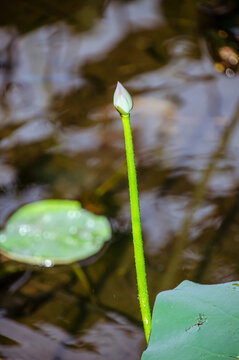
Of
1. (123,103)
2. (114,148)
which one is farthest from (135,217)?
(114,148)

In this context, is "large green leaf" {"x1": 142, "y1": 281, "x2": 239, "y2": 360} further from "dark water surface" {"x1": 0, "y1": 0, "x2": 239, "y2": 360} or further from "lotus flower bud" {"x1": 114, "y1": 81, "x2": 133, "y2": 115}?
"dark water surface" {"x1": 0, "y1": 0, "x2": 239, "y2": 360}

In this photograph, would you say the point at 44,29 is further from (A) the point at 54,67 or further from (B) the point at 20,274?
(B) the point at 20,274

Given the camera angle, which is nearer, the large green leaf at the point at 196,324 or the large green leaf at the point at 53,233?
the large green leaf at the point at 196,324

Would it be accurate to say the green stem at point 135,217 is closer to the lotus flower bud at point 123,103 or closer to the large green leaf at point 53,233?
the lotus flower bud at point 123,103

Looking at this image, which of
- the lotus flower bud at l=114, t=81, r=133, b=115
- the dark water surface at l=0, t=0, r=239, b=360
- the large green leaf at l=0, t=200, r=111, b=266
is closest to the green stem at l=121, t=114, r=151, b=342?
the lotus flower bud at l=114, t=81, r=133, b=115

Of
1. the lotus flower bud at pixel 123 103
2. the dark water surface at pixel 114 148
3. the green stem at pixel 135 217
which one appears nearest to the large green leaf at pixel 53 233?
the dark water surface at pixel 114 148

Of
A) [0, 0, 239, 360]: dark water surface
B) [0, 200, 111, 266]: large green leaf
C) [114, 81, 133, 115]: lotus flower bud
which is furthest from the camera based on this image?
[0, 200, 111, 266]: large green leaf

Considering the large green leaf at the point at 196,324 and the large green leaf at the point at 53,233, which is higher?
the large green leaf at the point at 196,324
